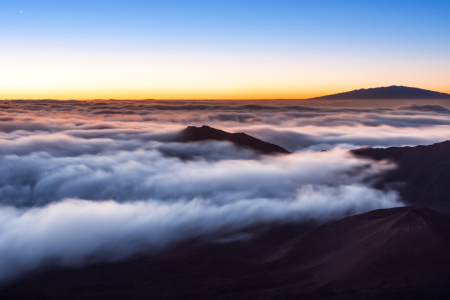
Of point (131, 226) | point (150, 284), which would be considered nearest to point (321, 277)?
point (150, 284)

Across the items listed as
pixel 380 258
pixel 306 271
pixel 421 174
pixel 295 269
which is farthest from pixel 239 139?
pixel 380 258

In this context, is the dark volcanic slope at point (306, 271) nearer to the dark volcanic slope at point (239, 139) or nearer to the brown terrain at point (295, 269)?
the brown terrain at point (295, 269)

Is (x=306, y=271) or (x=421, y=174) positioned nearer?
(x=306, y=271)

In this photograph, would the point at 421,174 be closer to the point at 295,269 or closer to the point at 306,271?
the point at 295,269

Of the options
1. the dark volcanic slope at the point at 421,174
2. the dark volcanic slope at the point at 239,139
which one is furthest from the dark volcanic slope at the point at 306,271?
the dark volcanic slope at the point at 239,139

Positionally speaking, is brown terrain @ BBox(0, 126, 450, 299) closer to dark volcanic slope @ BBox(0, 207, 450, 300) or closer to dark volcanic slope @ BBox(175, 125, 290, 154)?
dark volcanic slope @ BBox(0, 207, 450, 300)


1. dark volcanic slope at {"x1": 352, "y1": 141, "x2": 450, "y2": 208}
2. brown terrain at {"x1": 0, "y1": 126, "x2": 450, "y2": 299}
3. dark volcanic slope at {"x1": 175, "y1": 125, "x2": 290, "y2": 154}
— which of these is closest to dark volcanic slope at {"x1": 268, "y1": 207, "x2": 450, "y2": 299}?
brown terrain at {"x1": 0, "y1": 126, "x2": 450, "y2": 299}
